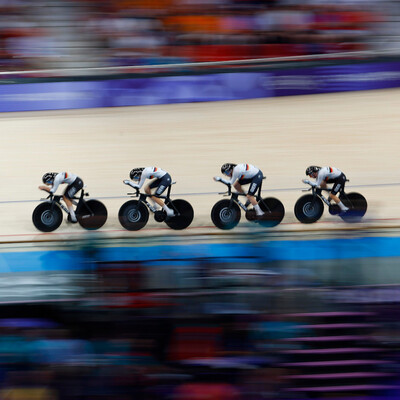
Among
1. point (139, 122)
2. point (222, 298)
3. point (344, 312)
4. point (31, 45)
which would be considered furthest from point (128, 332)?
point (31, 45)

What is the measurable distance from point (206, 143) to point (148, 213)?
165 centimetres

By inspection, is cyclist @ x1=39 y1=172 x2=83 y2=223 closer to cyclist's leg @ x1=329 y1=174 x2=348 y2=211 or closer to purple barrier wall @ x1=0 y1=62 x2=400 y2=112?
purple barrier wall @ x1=0 y1=62 x2=400 y2=112

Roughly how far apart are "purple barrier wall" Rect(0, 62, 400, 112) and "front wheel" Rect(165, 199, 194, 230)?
193 cm

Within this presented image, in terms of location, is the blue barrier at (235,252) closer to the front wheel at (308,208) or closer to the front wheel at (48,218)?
the front wheel at (308,208)

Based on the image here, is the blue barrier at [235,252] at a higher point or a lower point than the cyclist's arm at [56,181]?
lower

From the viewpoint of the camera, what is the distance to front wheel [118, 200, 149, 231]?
19.2 feet

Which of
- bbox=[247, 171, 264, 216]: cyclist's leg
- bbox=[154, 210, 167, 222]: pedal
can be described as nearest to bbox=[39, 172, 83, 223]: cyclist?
bbox=[154, 210, 167, 222]: pedal

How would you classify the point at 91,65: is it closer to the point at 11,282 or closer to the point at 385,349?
the point at 11,282

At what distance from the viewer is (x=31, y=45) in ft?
23.8

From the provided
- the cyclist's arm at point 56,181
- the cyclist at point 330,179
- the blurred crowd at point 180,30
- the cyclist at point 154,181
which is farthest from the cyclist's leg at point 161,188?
the blurred crowd at point 180,30

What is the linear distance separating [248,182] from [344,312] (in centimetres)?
350

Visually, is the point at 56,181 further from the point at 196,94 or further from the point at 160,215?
the point at 196,94

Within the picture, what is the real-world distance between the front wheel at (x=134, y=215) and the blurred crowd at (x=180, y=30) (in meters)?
2.20

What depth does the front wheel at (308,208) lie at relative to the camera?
582 centimetres
